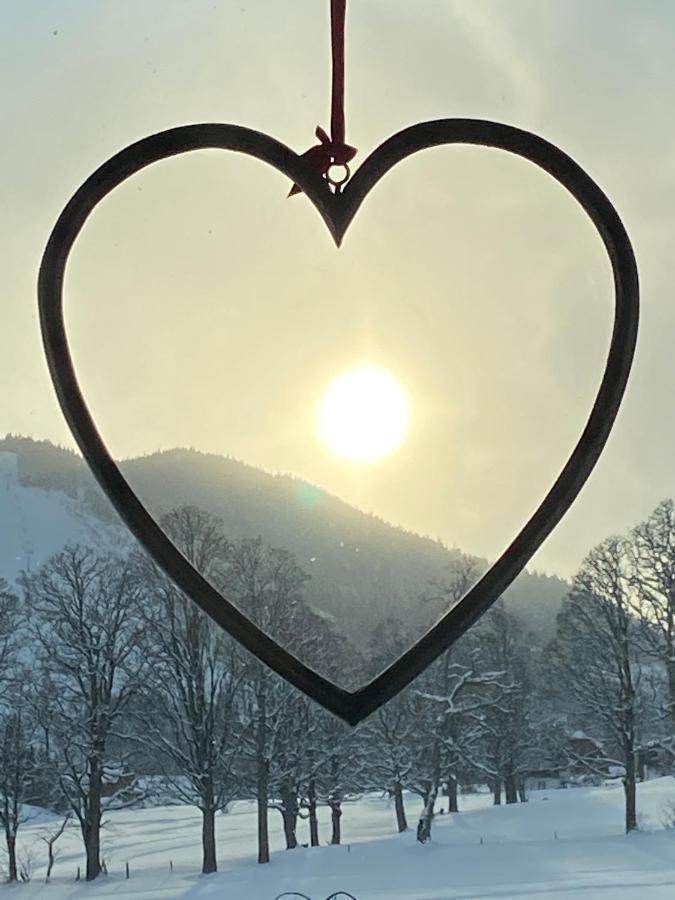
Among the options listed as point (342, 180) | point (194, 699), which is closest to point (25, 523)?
point (194, 699)

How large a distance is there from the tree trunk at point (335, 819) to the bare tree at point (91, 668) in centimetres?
76

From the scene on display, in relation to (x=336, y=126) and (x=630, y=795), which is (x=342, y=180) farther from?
(x=630, y=795)

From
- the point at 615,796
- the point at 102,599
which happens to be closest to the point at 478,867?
the point at 615,796

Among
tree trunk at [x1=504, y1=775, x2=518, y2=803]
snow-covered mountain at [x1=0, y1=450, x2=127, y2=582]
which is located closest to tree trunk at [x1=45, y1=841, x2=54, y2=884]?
tree trunk at [x1=504, y1=775, x2=518, y2=803]

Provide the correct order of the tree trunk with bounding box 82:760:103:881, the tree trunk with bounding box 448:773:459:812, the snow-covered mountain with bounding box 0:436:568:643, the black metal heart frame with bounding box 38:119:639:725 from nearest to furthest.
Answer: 1. the black metal heart frame with bounding box 38:119:639:725
2. the snow-covered mountain with bounding box 0:436:568:643
3. the tree trunk with bounding box 82:760:103:881
4. the tree trunk with bounding box 448:773:459:812

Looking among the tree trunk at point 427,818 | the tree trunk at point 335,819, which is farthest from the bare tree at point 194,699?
the tree trunk at point 427,818

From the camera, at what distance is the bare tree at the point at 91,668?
153 inches

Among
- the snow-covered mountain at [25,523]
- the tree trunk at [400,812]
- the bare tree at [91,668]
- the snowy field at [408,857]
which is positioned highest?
the snow-covered mountain at [25,523]

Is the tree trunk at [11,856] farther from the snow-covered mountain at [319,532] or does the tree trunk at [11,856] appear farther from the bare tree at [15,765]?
the snow-covered mountain at [319,532]

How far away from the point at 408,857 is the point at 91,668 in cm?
126

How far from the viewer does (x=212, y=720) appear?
3.72m

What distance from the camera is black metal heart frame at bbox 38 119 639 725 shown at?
0.34 m

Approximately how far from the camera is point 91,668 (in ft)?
12.9

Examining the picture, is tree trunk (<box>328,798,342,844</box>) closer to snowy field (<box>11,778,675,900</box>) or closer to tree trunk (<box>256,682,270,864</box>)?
snowy field (<box>11,778,675,900</box>)
